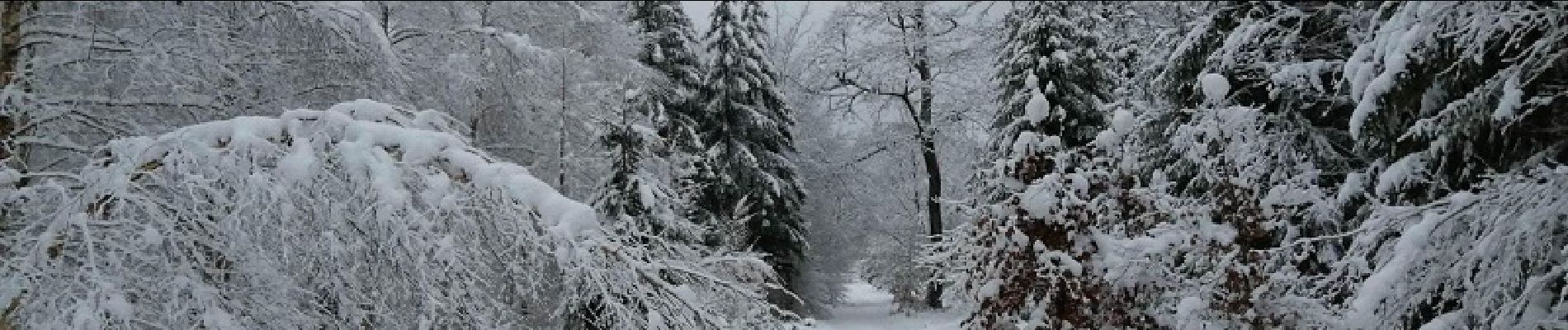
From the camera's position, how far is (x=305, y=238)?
294 centimetres

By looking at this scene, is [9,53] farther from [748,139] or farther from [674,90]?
[748,139]

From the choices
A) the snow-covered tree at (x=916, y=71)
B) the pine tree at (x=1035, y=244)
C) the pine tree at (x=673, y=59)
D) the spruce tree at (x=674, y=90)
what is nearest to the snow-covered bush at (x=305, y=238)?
the pine tree at (x=1035, y=244)

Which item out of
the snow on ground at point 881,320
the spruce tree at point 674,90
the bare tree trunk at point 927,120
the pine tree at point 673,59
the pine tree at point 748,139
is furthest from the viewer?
the bare tree trunk at point 927,120

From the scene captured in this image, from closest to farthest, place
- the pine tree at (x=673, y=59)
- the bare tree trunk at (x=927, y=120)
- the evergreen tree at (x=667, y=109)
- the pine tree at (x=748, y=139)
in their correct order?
the evergreen tree at (x=667, y=109) < the pine tree at (x=673, y=59) < the pine tree at (x=748, y=139) < the bare tree trunk at (x=927, y=120)

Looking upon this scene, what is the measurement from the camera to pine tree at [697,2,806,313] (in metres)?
19.3

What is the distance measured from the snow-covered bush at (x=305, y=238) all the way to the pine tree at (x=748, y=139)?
1563cm

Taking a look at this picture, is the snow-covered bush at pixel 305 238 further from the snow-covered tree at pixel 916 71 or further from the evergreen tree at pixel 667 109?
the snow-covered tree at pixel 916 71

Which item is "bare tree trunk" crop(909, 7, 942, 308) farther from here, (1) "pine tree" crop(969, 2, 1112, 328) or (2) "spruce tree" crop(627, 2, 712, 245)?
(1) "pine tree" crop(969, 2, 1112, 328)

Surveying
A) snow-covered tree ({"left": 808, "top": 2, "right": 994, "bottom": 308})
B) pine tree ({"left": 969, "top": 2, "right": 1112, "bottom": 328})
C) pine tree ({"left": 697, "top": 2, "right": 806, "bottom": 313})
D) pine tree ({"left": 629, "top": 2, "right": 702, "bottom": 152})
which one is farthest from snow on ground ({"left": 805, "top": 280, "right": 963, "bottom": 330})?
pine tree ({"left": 969, "top": 2, "right": 1112, "bottom": 328})

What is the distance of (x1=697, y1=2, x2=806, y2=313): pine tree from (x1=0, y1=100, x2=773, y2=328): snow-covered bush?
15629 mm

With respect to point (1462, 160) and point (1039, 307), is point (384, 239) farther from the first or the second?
point (1462, 160)

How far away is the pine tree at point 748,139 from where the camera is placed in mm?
19281

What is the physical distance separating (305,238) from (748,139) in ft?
56.2

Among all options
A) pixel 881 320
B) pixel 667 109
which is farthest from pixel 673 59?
pixel 881 320
